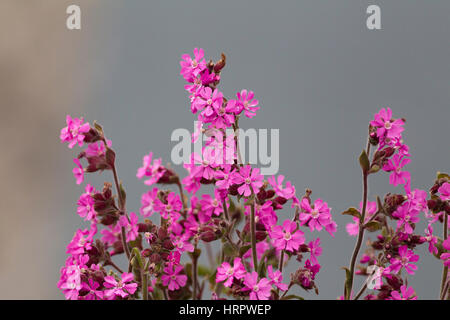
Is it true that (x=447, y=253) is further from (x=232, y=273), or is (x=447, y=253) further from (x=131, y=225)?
(x=131, y=225)

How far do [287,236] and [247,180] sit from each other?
0.09 metres

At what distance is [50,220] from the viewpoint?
196cm

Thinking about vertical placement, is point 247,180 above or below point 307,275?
above

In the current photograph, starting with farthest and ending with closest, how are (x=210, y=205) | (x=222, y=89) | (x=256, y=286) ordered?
(x=222, y=89) < (x=210, y=205) < (x=256, y=286)

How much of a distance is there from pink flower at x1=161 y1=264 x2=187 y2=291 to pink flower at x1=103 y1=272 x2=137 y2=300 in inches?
2.3

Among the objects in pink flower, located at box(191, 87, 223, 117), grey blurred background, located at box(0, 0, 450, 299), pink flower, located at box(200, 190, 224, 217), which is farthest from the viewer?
grey blurred background, located at box(0, 0, 450, 299)

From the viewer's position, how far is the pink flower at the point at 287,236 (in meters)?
0.55

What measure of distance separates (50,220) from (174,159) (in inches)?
58.9

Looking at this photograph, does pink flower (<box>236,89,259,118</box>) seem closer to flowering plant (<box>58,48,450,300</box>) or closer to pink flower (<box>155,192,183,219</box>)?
flowering plant (<box>58,48,450,300</box>)

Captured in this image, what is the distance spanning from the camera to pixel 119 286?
0.54m

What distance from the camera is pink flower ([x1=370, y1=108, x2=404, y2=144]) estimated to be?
542 millimetres

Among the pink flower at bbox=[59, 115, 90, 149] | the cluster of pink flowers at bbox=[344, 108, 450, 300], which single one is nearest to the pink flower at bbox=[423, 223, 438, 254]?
the cluster of pink flowers at bbox=[344, 108, 450, 300]

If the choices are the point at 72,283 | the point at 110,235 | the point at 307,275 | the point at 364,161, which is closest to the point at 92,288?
the point at 72,283

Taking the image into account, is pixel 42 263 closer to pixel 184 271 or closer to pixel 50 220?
pixel 50 220
